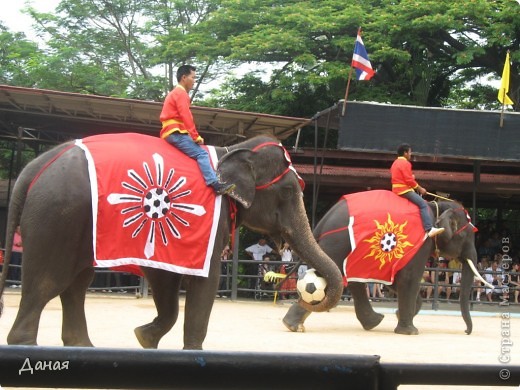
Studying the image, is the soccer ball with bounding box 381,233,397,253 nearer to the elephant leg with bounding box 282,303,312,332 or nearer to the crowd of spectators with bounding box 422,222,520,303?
the elephant leg with bounding box 282,303,312,332

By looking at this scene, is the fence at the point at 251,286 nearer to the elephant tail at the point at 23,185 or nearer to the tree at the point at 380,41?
the tree at the point at 380,41

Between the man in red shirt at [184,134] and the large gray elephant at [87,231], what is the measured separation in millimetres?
152

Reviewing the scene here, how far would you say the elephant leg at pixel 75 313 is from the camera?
654 cm

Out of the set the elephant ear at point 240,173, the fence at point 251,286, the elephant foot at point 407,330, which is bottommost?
the fence at point 251,286

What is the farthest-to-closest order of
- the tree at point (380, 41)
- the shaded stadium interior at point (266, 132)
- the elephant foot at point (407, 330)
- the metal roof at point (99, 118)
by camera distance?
the tree at point (380, 41)
the shaded stadium interior at point (266, 132)
the metal roof at point (99, 118)
the elephant foot at point (407, 330)

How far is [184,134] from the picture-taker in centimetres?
645

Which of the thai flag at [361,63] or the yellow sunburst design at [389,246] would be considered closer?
the yellow sunburst design at [389,246]

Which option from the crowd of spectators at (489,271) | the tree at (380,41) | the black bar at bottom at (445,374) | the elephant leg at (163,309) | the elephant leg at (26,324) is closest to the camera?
the black bar at bottom at (445,374)

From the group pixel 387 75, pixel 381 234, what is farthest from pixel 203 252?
pixel 387 75

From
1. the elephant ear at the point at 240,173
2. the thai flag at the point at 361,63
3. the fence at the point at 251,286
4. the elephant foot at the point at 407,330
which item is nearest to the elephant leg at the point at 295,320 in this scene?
the elephant foot at the point at 407,330

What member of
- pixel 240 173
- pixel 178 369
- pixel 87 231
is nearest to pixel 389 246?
pixel 240 173

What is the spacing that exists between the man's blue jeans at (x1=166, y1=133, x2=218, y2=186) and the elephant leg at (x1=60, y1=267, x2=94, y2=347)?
4.03 feet

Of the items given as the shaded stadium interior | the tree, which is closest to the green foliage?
the tree

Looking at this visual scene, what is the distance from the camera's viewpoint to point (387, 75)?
23234 mm
